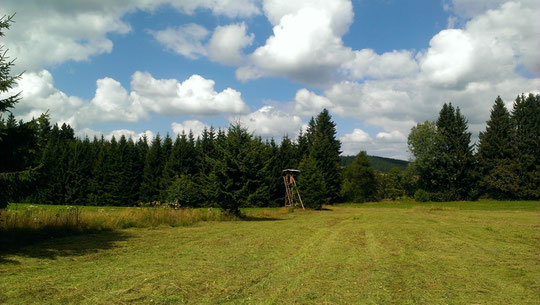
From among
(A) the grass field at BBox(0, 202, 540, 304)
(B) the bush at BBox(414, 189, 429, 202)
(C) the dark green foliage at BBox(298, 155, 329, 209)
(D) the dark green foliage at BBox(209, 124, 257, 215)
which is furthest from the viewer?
(B) the bush at BBox(414, 189, 429, 202)

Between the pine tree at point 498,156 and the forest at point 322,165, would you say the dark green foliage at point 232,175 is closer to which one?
the forest at point 322,165

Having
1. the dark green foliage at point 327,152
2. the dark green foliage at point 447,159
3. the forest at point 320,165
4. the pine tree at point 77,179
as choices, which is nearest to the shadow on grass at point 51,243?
the forest at point 320,165

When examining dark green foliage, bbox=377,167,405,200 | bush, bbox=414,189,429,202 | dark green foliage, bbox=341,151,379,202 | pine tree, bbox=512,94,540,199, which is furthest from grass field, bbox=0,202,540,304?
dark green foliage, bbox=377,167,405,200

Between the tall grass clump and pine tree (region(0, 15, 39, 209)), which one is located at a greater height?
pine tree (region(0, 15, 39, 209))

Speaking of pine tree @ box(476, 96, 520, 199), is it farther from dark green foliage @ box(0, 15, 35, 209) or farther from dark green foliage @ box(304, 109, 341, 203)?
dark green foliage @ box(0, 15, 35, 209)

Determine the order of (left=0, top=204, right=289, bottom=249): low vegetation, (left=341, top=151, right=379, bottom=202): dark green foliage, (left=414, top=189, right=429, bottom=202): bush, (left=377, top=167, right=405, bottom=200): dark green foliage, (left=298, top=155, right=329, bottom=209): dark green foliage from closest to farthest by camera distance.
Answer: (left=0, top=204, right=289, bottom=249): low vegetation < (left=298, top=155, right=329, bottom=209): dark green foliage < (left=414, top=189, right=429, bottom=202): bush < (left=341, top=151, right=379, bottom=202): dark green foliage < (left=377, top=167, right=405, bottom=200): dark green foliage

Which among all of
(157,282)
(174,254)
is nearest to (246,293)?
(157,282)

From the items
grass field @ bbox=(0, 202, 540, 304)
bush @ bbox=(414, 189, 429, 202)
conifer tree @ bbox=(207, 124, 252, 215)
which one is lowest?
bush @ bbox=(414, 189, 429, 202)

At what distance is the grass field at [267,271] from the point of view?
5234mm

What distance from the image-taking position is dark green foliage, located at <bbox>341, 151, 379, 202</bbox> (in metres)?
67.2

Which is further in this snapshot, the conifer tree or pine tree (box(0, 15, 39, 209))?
the conifer tree

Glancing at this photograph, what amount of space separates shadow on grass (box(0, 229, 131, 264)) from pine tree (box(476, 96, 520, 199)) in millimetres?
57993

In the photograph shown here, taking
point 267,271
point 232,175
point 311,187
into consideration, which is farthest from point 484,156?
point 267,271

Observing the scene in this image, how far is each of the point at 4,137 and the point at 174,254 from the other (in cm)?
559
